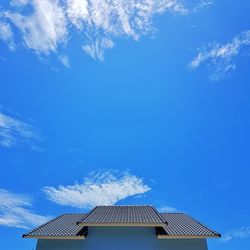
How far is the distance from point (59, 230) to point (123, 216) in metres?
3.14

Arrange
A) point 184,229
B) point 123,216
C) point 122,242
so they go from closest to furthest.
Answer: point 122,242, point 184,229, point 123,216

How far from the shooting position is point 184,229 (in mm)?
11906

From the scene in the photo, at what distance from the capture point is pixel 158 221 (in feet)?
36.9

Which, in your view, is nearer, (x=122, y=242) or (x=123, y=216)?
(x=122, y=242)

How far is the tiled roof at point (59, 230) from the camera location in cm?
1142

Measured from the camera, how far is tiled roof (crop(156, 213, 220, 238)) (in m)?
11.1

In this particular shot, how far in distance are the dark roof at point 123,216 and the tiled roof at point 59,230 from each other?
2.15 ft

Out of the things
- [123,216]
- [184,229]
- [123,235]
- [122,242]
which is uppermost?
[123,216]

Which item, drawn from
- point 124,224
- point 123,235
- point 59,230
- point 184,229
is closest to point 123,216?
point 123,235

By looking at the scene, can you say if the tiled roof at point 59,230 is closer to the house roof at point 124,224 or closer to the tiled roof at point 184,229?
the house roof at point 124,224

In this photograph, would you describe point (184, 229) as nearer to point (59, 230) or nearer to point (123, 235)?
point (123, 235)

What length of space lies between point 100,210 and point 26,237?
423cm

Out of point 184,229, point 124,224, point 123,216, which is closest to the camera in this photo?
point 124,224

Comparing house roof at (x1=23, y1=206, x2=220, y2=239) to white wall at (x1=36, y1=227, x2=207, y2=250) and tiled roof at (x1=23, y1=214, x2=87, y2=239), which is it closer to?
tiled roof at (x1=23, y1=214, x2=87, y2=239)
